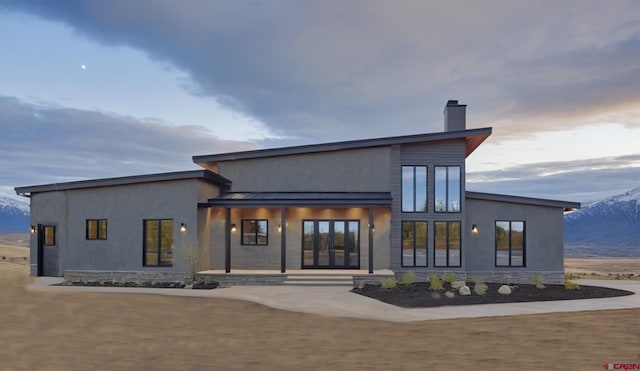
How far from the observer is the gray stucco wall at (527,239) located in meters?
18.6

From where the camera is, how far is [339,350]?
24.6 ft

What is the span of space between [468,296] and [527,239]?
23.0 feet

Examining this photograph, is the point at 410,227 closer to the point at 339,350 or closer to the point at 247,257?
the point at 247,257

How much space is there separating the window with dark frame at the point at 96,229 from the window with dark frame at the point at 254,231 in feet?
18.9

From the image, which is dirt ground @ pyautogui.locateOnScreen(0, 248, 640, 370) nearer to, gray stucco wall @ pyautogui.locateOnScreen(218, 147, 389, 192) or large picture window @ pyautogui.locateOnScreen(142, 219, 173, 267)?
large picture window @ pyautogui.locateOnScreen(142, 219, 173, 267)

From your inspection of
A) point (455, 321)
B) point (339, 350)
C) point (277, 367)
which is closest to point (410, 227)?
point (455, 321)

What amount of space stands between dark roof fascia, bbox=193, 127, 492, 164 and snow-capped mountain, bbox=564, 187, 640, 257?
13397 cm

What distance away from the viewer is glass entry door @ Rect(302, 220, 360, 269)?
63.0ft

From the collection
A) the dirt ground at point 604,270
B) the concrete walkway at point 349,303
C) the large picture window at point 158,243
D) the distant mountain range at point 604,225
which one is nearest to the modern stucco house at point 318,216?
the large picture window at point 158,243

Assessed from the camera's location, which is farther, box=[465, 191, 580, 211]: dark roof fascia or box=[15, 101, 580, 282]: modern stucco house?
box=[465, 191, 580, 211]: dark roof fascia

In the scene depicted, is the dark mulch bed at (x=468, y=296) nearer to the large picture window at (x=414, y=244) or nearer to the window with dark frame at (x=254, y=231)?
the large picture window at (x=414, y=244)

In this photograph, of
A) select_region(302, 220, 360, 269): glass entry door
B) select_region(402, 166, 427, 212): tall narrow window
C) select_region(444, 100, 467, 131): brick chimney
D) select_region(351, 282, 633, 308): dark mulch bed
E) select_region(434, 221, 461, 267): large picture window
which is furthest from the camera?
select_region(444, 100, 467, 131): brick chimney

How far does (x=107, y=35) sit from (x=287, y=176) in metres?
10.1

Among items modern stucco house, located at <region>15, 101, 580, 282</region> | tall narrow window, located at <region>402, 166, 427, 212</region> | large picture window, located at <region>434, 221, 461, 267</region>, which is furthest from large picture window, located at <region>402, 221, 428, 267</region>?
tall narrow window, located at <region>402, 166, 427, 212</region>
